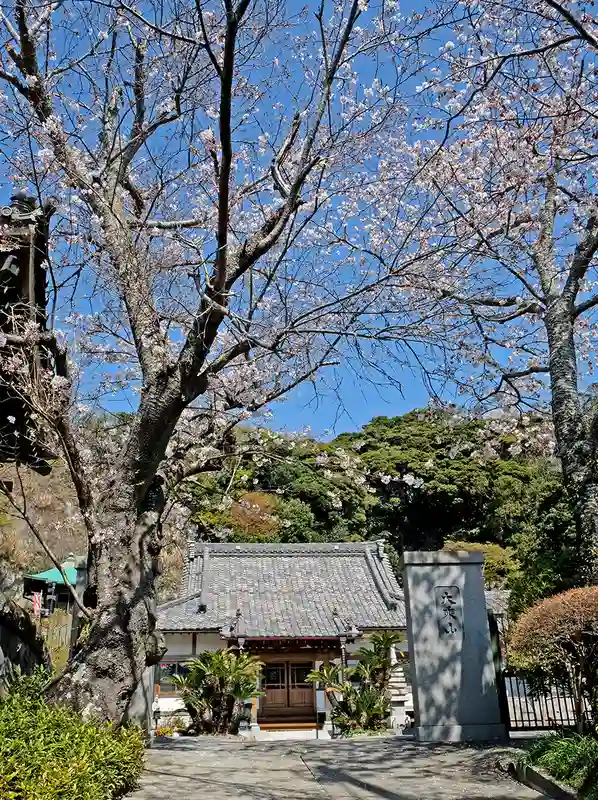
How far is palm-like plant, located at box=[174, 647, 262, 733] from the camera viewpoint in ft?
41.1

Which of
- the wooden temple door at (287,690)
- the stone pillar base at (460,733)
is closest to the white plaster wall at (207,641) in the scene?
the wooden temple door at (287,690)

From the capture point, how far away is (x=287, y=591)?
20609 millimetres

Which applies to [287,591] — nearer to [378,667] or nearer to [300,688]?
[300,688]

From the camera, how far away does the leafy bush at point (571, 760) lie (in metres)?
4.54

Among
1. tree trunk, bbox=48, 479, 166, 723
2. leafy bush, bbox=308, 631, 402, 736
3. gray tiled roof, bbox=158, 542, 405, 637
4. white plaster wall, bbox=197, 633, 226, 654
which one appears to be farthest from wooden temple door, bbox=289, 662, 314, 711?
tree trunk, bbox=48, 479, 166, 723

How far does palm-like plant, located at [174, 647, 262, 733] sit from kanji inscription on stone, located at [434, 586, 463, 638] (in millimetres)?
5782

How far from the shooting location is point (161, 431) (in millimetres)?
6059

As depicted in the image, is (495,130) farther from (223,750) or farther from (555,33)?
(223,750)

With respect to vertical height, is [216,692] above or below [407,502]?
below

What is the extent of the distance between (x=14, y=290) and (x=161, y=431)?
1842mm

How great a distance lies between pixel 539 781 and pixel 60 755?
143 inches

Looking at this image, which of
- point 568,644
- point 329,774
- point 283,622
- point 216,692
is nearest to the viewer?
point 568,644

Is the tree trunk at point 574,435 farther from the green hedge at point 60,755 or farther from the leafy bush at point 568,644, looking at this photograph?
the green hedge at point 60,755

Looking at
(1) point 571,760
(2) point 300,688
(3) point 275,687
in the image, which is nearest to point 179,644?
(3) point 275,687
